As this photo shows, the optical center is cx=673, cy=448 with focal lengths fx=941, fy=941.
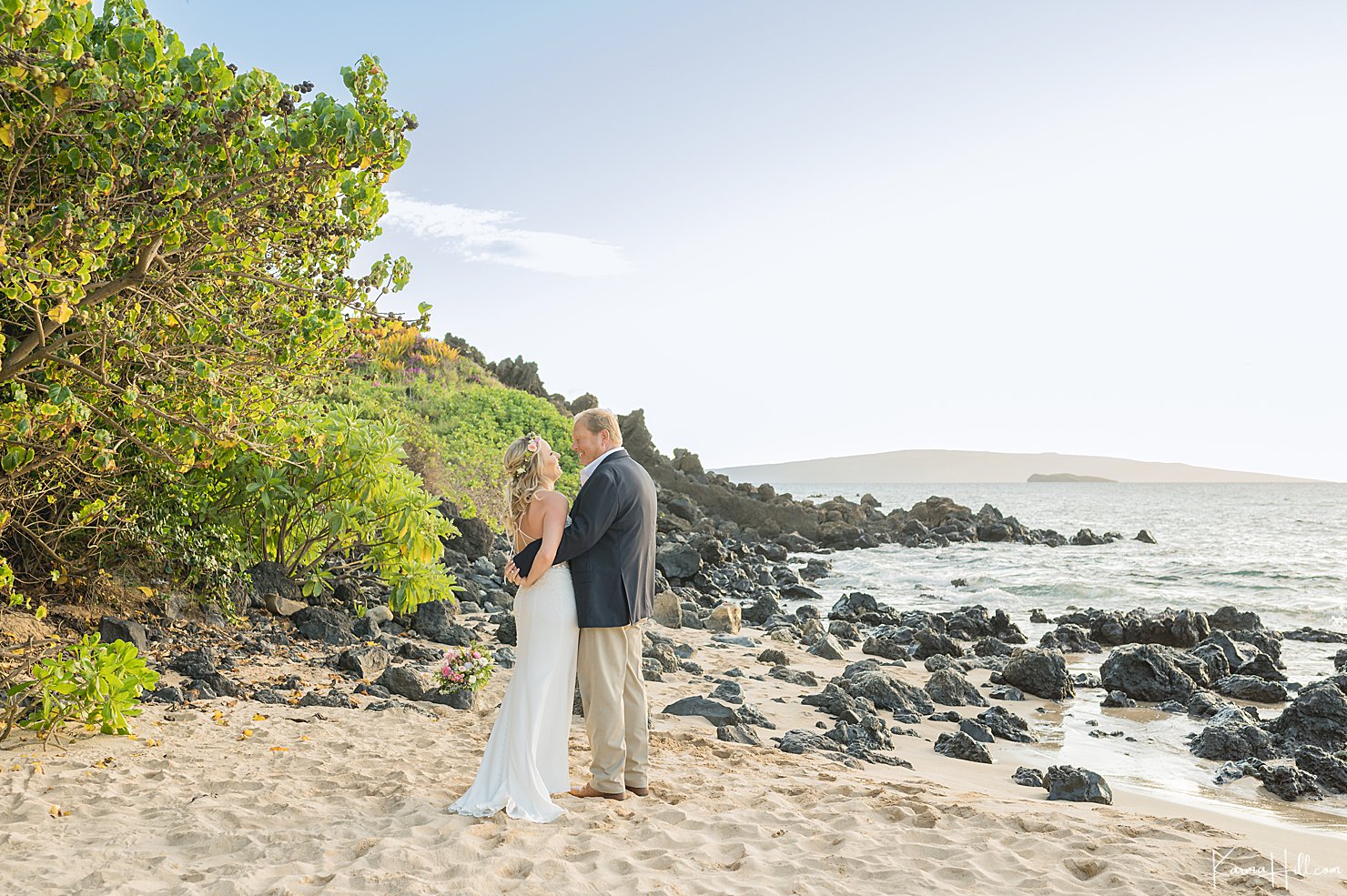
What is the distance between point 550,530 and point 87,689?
385 centimetres

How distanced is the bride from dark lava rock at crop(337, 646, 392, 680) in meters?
4.57

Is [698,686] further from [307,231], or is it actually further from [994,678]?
[307,231]

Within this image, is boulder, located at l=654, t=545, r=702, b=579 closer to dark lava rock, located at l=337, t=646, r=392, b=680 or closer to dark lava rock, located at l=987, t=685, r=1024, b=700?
dark lava rock, located at l=987, t=685, r=1024, b=700

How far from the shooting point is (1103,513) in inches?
3059

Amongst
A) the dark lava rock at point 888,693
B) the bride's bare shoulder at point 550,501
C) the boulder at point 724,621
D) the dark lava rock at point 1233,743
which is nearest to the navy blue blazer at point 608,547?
the bride's bare shoulder at point 550,501

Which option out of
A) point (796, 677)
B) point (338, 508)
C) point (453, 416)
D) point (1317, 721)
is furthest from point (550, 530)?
point (453, 416)

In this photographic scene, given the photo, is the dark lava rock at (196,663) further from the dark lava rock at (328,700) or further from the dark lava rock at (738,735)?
the dark lava rock at (738,735)

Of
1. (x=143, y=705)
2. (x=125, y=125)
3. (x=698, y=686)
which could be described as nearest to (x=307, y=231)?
(x=125, y=125)

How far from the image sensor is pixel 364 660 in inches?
410

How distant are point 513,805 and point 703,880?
1.44 m

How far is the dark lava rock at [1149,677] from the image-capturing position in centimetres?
1227

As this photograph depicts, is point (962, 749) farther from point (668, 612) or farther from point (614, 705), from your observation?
point (668, 612)

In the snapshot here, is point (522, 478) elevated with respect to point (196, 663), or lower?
elevated

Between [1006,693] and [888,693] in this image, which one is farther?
[1006,693]
